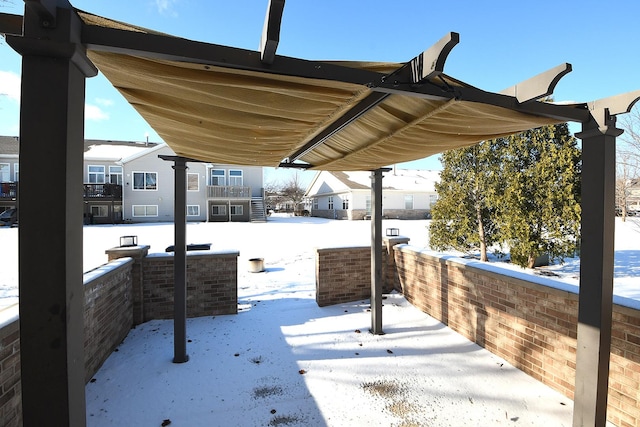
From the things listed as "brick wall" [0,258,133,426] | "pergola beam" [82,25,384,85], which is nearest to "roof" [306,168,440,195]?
"brick wall" [0,258,133,426]

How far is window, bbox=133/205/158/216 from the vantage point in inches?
987

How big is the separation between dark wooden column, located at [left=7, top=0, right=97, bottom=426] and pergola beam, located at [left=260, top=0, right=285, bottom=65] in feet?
2.68

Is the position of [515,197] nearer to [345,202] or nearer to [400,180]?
[345,202]

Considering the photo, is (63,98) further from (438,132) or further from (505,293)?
(505,293)

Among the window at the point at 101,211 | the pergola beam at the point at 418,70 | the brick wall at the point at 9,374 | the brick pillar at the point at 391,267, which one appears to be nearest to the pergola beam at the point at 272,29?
the pergola beam at the point at 418,70

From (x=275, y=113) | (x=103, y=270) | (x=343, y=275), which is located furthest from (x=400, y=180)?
(x=275, y=113)

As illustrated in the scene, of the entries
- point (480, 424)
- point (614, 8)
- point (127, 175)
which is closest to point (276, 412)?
point (480, 424)

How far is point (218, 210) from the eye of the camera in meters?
27.0

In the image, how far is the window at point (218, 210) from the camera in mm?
26875

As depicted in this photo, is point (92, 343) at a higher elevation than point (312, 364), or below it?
higher

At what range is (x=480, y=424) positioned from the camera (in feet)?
8.75

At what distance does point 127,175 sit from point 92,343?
26087 millimetres

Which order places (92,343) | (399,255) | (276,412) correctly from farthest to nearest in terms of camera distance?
(399,255)
(92,343)
(276,412)

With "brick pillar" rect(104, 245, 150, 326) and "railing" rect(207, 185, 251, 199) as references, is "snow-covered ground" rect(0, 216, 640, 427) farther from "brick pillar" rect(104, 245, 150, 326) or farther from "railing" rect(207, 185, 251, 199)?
"railing" rect(207, 185, 251, 199)
